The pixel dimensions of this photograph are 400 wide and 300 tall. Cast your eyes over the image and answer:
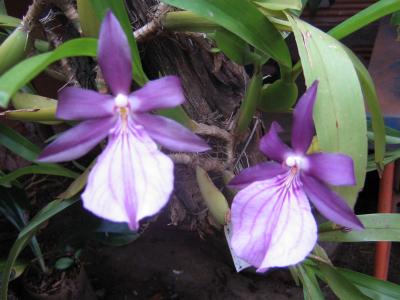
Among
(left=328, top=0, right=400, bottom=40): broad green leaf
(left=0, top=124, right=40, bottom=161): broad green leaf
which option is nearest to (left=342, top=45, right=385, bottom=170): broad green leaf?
Result: (left=328, top=0, right=400, bottom=40): broad green leaf

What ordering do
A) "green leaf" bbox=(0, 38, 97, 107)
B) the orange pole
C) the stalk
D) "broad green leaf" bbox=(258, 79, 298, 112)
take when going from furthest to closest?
the orange pole → "broad green leaf" bbox=(258, 79, 298, 112) → the stalk → "green leaf" bbox=(0, 38, 97, 107)

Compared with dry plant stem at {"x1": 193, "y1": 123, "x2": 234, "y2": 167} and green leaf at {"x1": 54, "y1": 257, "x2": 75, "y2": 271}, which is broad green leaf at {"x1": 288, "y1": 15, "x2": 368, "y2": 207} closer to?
dry plant stem at {"x1": 193, "y1": 123, "x2": 234, "y2": 167}

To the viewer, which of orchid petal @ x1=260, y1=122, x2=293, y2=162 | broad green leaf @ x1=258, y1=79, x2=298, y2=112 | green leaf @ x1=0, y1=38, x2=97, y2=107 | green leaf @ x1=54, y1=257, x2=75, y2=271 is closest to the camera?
green leaf @ x1=0, y1=38, x2=97, y2=107

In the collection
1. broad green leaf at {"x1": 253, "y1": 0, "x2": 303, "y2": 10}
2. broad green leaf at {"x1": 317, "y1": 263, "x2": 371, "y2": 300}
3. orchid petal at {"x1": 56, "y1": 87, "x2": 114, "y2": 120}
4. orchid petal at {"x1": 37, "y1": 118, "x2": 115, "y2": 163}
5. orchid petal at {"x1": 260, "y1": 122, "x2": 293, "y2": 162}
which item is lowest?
broad green leaf at {"x1": 317, "y1": 263, "x2": 371, "y2": 300}

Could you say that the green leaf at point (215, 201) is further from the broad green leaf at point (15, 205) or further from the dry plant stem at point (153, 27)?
the broad green leaf at point (15, 205)

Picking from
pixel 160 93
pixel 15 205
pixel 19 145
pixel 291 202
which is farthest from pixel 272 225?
pixel 15 205

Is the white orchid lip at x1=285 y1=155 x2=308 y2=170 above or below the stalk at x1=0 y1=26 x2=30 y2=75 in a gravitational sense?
below
